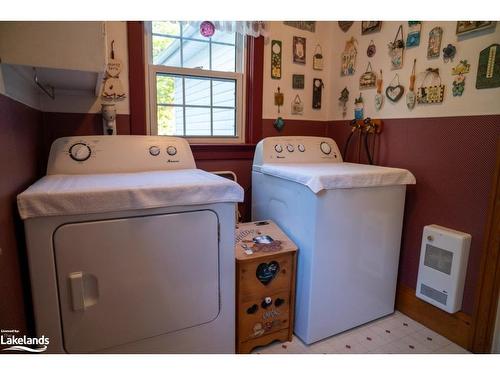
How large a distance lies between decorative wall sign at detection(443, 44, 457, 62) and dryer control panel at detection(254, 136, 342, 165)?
85 centimetres

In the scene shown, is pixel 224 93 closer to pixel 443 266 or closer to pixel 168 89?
pixel 168 89

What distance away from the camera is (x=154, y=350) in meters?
A: 1.31

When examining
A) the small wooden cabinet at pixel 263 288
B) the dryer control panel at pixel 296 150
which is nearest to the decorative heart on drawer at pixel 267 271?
the small wooden cabinet at pixel 263 288

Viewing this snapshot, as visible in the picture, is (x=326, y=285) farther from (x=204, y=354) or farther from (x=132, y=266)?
(x=132, y=266)

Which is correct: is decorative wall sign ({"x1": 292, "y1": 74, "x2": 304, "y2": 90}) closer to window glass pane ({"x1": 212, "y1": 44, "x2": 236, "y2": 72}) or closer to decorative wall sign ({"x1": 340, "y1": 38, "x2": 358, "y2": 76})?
decorative wall sign ({"x1": 340, "y1": 38, "x2": 358, "y2": 76})

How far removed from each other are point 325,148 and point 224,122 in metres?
0.75

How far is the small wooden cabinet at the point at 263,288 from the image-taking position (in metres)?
1.54

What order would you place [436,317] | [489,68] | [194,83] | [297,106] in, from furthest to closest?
[297,106], [194,83], [436,317], [489,68]

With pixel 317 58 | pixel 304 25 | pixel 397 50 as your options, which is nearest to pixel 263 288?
pixel 397 50

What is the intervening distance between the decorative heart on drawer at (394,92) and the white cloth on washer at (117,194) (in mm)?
1250

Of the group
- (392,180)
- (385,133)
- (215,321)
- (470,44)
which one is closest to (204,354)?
(215,321)

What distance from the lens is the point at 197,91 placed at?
2137 mm

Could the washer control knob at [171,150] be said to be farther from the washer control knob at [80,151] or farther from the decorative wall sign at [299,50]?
the decorative wall sign at [299,50]

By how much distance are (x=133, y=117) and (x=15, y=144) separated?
78cm
